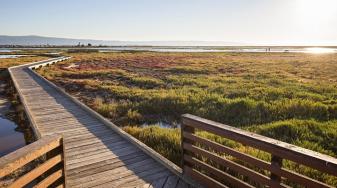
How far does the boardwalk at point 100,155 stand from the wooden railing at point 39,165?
937 millimetres

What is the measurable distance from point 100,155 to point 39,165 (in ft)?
8.83

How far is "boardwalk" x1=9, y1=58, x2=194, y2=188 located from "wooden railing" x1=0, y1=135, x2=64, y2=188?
3.07 ft

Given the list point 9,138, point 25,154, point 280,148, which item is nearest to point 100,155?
point 25,154

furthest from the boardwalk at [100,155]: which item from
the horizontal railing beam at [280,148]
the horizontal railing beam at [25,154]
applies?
the horizontal railing beam at [25,154]

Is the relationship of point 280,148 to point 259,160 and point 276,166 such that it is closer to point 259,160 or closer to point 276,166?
point 276,166


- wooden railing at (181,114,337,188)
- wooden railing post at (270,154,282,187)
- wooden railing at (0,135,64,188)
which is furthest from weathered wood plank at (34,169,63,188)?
wooden railing post at (270,154,282,187)

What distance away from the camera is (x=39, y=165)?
377 cm

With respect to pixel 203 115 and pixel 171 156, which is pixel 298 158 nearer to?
pixel 171 156

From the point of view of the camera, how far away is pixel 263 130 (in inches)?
364

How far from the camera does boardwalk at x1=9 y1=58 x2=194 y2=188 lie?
17.2 feet

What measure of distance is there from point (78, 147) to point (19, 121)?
6.05m

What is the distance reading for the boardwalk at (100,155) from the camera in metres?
5.23

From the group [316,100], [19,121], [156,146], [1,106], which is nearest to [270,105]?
[316,100]

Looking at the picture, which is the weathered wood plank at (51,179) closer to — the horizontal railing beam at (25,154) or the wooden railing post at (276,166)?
the horizontal railing beam at (25,154)
